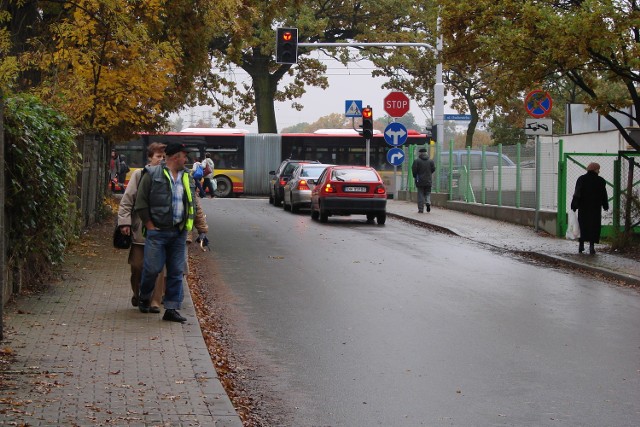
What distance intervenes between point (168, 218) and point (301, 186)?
71.8ft

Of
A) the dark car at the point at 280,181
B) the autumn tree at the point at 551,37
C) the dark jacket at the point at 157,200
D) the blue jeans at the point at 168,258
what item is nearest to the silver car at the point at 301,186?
the dark car at the point at 280,181

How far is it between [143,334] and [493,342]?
308 cm

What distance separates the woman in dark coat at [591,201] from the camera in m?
19.3

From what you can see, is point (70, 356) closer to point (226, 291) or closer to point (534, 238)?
point (226, 291)

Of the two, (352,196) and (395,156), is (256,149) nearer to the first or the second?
(395,156)

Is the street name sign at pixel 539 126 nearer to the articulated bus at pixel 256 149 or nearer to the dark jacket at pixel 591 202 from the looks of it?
the dark jacket at pixel 591 202

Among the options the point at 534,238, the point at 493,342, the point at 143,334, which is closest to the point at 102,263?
the point at 143,334

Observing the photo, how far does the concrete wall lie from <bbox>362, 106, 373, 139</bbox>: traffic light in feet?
9.29

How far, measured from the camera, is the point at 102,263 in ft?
49.9

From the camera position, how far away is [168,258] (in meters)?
10.6

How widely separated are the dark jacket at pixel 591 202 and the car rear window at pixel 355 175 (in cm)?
917

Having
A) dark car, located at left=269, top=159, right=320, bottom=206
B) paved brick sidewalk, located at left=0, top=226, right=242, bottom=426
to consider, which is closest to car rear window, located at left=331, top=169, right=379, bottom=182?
dark car, located at left=269, top=159, right=320, bottom=206

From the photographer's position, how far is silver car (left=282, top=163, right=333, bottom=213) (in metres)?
32.2

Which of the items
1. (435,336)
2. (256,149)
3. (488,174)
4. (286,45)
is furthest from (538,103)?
(256,149)
